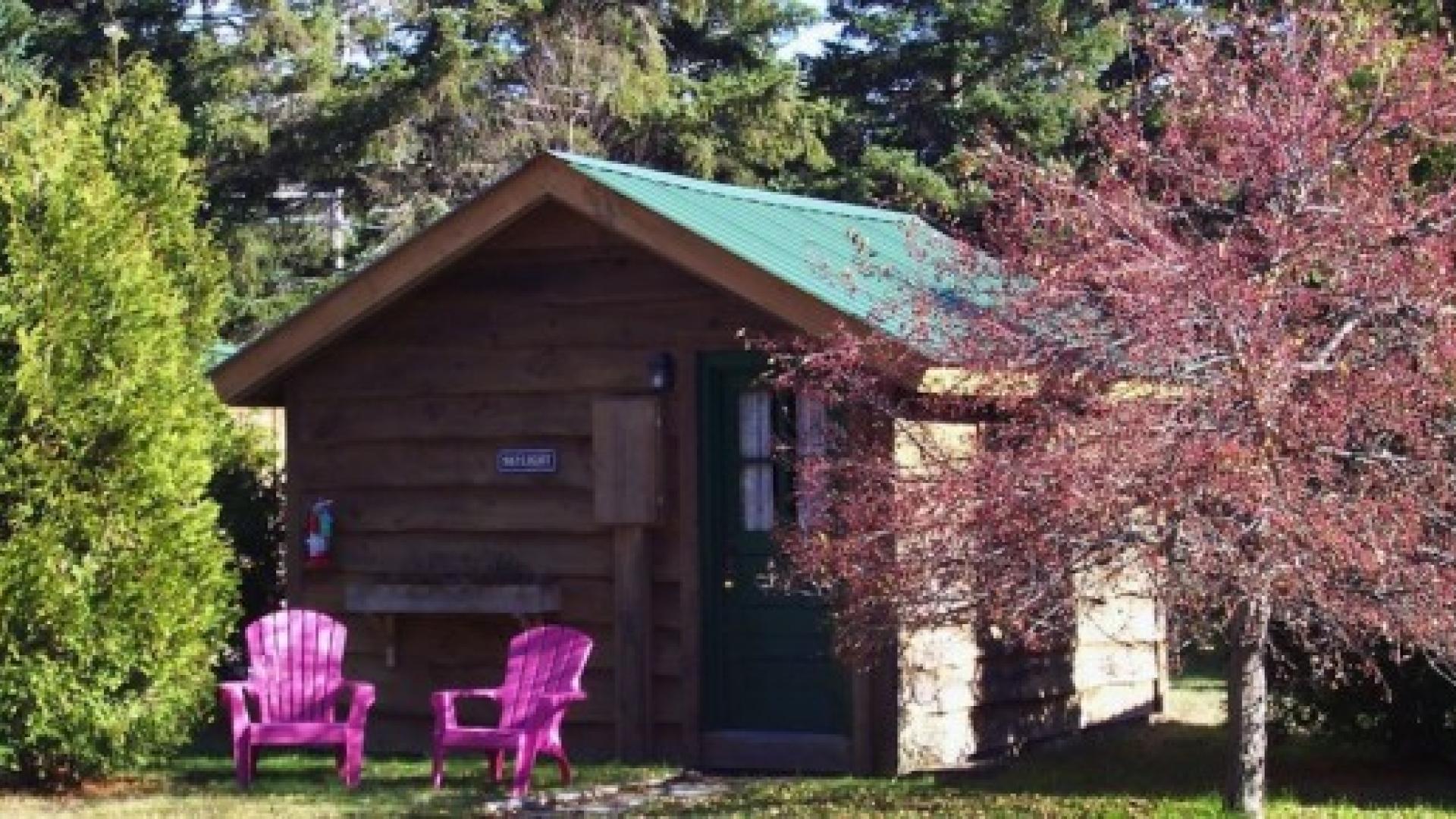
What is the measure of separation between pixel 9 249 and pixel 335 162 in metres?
17.4

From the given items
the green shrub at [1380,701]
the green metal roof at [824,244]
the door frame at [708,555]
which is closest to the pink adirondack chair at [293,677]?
the door frame at [708,555]

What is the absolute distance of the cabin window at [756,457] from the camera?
11.2 meters

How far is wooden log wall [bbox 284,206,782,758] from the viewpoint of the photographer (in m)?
11.4

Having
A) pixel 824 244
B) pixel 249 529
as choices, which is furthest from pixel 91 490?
pixel 824 244

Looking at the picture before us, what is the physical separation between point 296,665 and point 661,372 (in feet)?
7.98

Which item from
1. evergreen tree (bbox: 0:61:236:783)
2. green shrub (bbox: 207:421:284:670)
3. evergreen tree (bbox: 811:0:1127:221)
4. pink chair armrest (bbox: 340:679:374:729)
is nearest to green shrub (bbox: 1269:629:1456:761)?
pink chair armrest (bbox: 340:679:374:729)

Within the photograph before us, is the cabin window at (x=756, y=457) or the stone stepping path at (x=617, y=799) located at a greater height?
the cabin window at (x=756, y=457)

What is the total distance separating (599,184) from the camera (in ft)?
36.5

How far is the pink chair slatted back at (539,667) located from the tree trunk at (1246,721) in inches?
127

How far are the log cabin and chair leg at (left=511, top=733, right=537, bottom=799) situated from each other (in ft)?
4.55

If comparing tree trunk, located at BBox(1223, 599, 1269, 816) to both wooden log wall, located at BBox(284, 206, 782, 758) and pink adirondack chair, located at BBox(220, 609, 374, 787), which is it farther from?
pink adirondack chair, located at BBox(220, 609, 374, 787)

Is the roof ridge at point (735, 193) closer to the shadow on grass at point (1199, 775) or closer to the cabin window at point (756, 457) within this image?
the cabin window at point (756, 457)

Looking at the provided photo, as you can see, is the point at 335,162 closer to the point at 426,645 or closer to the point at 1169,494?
the point at 426,645

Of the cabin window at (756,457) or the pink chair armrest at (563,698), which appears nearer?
the pink chair armrest at (563,698)
